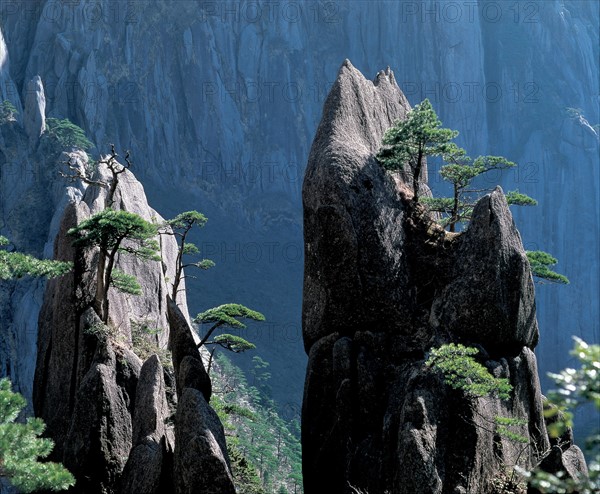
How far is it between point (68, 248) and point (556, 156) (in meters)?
80.6

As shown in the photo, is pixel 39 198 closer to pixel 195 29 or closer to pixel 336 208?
pixel 195 29

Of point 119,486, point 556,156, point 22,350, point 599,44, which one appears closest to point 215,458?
point 119,486

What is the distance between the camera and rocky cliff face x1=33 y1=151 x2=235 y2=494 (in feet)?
47.4

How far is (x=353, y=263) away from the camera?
18031 millimetres

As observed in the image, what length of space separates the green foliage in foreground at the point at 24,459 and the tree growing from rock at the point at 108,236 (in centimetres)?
702

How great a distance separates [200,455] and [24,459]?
13.2 ft

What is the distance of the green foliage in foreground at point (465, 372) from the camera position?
45.1 ft

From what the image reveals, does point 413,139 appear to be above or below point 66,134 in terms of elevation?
below

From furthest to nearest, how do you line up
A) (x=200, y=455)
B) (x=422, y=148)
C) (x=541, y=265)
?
(x=541, y=265) < (x=422, y=148) < (x=200, y=455)

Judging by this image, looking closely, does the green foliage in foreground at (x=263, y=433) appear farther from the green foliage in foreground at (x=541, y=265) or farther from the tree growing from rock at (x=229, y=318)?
the green foliage in foreground at (x=541, y=265)

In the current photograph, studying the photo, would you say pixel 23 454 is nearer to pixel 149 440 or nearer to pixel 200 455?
pixel 200 455

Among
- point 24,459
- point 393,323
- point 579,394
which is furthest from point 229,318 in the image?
point 579,394

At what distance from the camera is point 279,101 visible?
88.7m

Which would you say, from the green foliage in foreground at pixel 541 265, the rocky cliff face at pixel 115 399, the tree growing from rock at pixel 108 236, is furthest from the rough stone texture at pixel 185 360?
the green foliage in foreground at pixel 541 265
